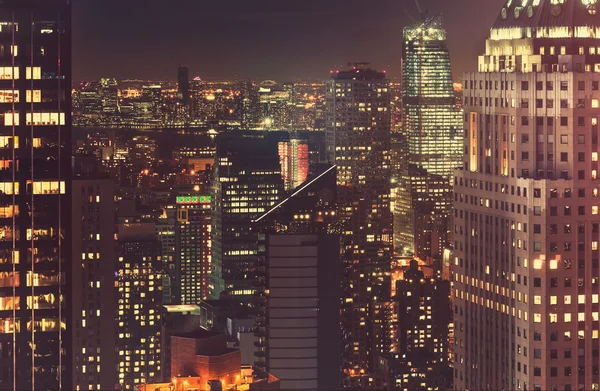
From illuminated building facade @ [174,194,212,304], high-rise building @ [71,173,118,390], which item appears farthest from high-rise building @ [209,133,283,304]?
high-rise building @ [71,173,118,390]

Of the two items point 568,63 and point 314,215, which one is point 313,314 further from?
point 568,63

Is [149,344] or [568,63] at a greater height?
[568,63]

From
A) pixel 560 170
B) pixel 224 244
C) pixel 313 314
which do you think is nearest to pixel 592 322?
pixel 560 170

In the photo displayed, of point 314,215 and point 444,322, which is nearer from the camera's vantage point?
point 444,322

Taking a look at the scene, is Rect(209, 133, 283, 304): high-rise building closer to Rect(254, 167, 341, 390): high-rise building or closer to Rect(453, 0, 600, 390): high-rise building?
Rect(254, 167, 341, 390): high-rise building

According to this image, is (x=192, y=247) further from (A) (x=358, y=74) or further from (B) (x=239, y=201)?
(A) (x=358, y=74)

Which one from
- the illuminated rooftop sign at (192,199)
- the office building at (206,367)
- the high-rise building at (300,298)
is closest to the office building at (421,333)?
the high-rise building at (300,298)

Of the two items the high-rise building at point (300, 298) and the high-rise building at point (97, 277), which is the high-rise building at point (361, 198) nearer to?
the high-rise building at point (300, 298)
